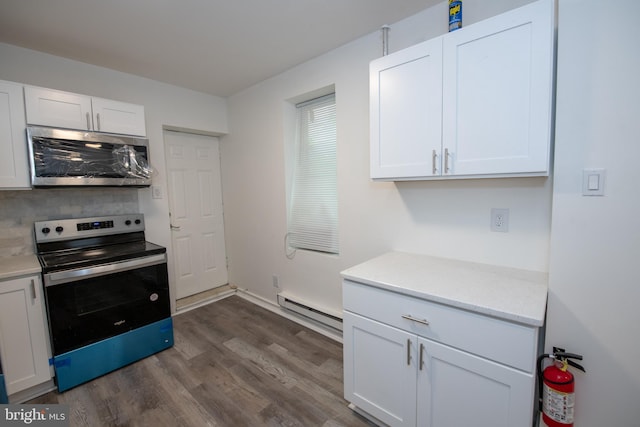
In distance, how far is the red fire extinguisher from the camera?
44.0 inches

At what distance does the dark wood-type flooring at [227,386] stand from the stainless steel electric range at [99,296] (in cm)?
15

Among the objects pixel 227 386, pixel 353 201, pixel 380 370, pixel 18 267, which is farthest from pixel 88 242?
pixel 380 370

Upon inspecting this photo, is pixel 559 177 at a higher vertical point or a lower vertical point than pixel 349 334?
higher

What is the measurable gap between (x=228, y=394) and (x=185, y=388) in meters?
0.33

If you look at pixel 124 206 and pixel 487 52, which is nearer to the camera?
pixel 487 52

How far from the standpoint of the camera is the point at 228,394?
185cm

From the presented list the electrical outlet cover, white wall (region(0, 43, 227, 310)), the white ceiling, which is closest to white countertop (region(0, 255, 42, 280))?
white wall (region(0, 43, 227, 310))

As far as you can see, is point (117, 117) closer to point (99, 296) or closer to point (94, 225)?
point (94, 225)

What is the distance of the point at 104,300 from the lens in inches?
79.3

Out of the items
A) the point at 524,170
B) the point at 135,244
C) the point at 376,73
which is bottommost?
the point at 135,244

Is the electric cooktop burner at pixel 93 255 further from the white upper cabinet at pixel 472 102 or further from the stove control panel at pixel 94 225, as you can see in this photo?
the white upper cabinet at pixel 472 102

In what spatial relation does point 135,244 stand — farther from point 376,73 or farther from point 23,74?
point 376,73

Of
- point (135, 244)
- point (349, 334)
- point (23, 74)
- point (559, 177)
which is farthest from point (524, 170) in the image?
point (23, 74)

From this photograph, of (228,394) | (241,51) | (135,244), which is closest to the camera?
(228,394)
